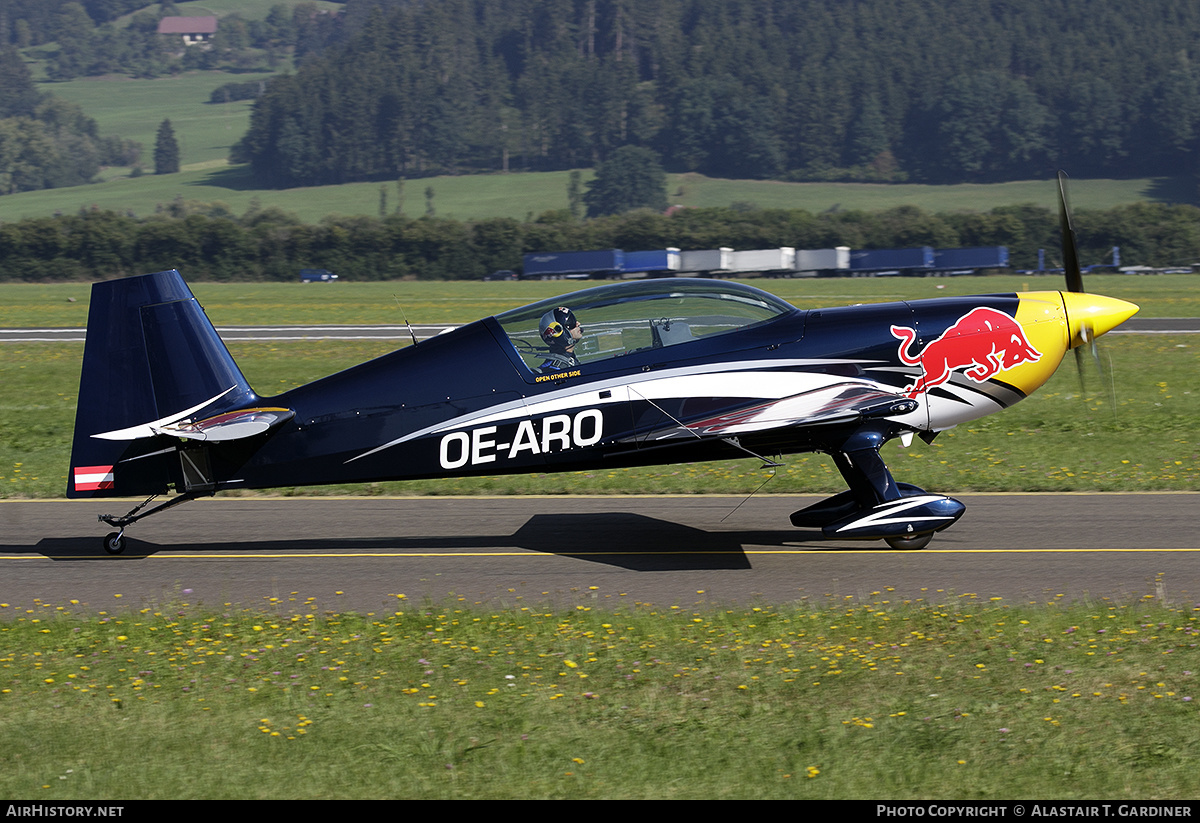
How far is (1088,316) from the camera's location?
11.0 m

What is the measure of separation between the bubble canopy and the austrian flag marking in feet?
12.8

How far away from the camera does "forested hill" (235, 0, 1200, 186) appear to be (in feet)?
503

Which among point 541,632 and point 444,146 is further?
point 444,146

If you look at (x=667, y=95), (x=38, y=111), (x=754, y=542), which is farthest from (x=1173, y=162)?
(x=38, y=111)

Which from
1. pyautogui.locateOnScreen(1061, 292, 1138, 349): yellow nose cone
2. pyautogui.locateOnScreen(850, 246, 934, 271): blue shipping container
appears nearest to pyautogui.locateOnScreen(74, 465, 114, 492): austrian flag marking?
pyautogui.locateOnScreen(1061, 292, 1138, 349): yellow nose cone

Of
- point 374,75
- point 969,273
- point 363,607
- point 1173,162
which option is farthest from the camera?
point 374,75

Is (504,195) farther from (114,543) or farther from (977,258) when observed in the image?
(114,543)

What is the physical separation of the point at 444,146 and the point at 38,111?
72056 mm

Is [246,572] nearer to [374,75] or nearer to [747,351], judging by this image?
[747,351]

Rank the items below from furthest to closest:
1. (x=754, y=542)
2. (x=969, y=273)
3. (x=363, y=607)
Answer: (x=969, y=273), (x=754, y=542), (x=363, y=607)

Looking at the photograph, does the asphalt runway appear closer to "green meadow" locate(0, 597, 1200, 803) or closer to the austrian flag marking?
"green meadow" locate(0, 597, 1200, 803)

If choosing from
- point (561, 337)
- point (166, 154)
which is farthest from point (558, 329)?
point (166, 154)

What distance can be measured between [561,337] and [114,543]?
4773 millimetres

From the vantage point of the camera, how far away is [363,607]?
30.9 feet
